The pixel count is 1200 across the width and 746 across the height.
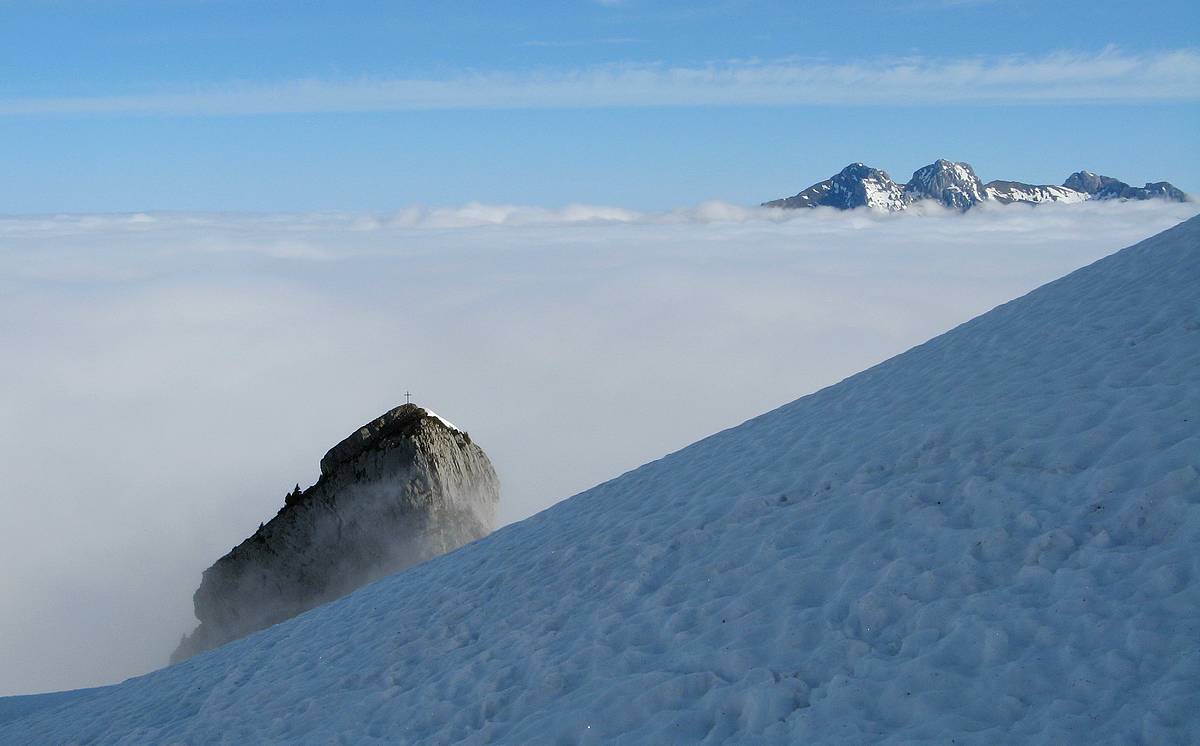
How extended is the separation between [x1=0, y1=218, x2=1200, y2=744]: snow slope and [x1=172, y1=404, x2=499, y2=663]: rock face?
609 inches

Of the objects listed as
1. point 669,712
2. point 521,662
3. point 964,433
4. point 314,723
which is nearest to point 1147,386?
point 964,433

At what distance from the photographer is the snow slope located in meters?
7.02

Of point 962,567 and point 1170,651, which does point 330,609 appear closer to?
point 962,567

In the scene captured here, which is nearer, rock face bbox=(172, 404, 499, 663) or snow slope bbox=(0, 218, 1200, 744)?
snow slope bbox=(0, 218, 1200, 744)

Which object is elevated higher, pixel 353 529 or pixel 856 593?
pixel 353 529

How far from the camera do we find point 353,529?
31.5 meters

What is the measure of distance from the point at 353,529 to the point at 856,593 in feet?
82.8

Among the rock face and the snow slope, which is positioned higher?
the rock face

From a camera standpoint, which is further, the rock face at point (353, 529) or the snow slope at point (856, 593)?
the rock face at point (353, 529)

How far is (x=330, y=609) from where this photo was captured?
52.7 ft

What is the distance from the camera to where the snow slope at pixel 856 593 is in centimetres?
702

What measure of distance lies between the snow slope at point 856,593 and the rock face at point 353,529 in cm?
1548

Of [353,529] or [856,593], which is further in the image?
[353,529]

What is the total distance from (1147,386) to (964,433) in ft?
6.16
